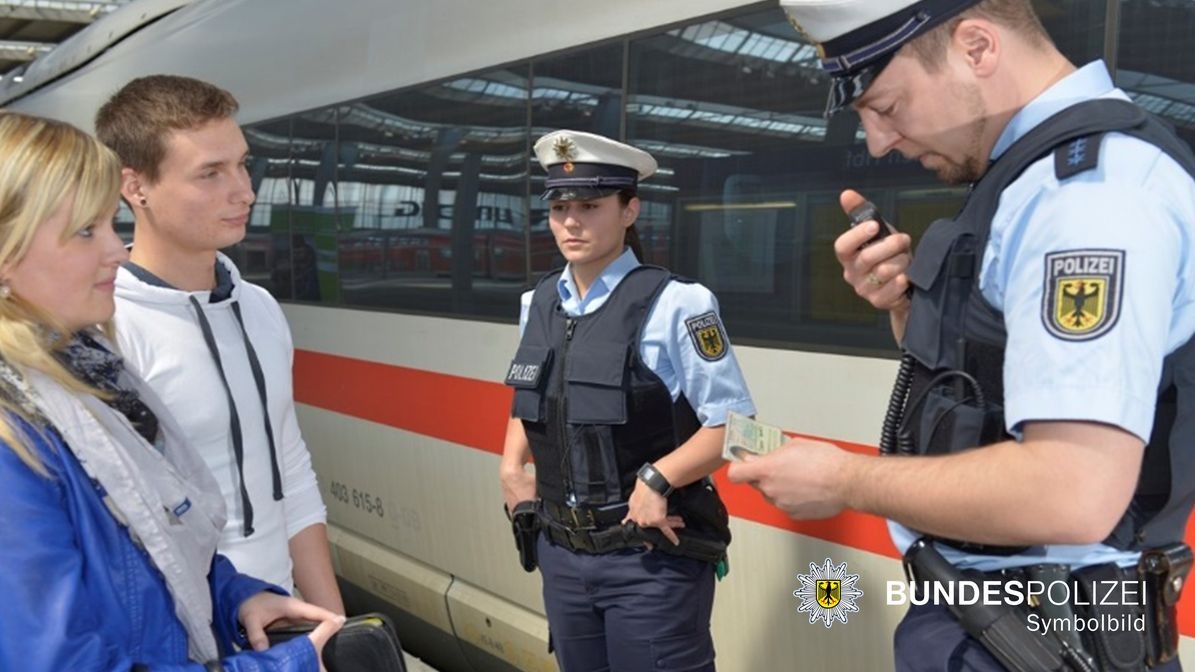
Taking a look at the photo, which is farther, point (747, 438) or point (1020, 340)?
point (747, 438)

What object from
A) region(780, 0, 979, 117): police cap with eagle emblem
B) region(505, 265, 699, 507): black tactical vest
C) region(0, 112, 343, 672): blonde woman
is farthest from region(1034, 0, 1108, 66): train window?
region(0, 112, 343, 672): blonde woman

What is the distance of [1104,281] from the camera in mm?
1239

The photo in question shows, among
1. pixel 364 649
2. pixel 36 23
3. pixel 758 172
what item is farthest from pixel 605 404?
pixel 36 23

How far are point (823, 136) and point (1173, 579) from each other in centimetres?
143

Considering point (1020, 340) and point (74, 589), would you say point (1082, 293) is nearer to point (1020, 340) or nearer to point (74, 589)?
point (1020, 340)

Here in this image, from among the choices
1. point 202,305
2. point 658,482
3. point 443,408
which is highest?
point 202,305

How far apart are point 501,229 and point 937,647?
254 centimetres

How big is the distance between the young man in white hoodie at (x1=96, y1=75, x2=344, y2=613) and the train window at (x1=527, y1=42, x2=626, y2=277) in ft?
4.53

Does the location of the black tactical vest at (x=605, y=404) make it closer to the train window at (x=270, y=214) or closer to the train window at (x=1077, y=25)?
the train window at (x=1077, y=25)

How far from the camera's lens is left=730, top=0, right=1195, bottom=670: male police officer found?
125 cm

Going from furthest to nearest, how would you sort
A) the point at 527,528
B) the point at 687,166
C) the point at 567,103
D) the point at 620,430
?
the point at 567,103 → the point at 687,166 → the point at 527,528 → the point at 620,430

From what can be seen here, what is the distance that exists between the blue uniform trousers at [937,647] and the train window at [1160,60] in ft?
3.41

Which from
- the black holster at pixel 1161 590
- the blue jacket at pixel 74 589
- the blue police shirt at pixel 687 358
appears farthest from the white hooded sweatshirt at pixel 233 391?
the black holster at pixel 1161 590

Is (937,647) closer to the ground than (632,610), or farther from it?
farther from it
